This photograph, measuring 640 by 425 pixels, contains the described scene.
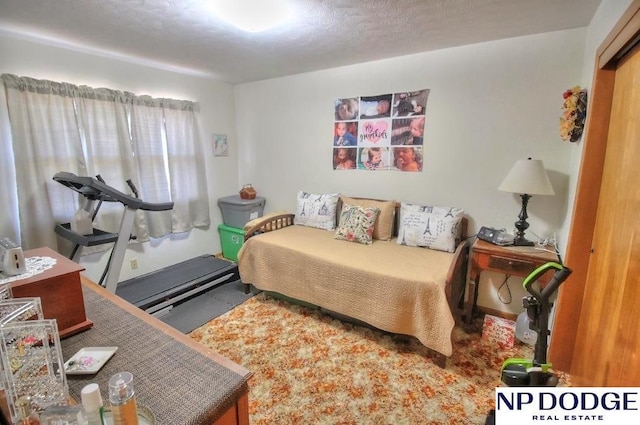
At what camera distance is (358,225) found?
2.88 m

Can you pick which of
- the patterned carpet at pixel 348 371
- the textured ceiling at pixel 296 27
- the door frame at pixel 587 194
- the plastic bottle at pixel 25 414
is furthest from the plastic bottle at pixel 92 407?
the door frame at pixel 587 194

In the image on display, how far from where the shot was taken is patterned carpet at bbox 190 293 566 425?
1722 mm

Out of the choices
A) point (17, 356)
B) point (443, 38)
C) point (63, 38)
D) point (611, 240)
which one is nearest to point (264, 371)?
point (17, 356)

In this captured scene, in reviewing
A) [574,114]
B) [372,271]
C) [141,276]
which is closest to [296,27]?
[372,271]

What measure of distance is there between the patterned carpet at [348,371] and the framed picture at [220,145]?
2.21m

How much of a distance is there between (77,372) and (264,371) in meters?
1.39

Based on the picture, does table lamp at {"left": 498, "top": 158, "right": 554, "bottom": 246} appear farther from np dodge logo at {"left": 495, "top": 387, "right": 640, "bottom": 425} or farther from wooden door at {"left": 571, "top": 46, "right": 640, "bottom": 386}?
np dodge logo at {"left": 495, "top": 387, "right": 640, "bottom": 425}

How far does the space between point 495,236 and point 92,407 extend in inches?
101

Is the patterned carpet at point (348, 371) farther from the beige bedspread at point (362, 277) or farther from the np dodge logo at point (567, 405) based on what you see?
the np dodge logo at point (567, 405)

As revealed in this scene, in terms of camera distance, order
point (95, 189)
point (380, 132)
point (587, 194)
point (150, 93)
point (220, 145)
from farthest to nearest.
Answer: point (220, 145)
point (150, 93)
point (380, 132)
point (95, 189)
point (587, 194)

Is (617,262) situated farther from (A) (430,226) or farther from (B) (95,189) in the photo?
(B) (95,189)

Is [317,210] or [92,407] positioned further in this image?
[317,210]

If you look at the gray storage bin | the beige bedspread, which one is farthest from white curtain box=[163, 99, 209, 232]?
the beige bedspread

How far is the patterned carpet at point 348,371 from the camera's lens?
1.72 m
